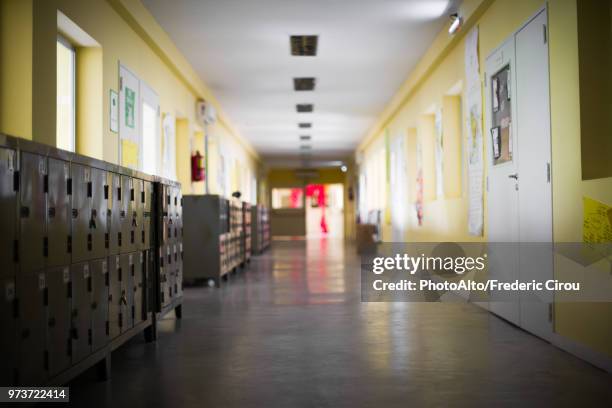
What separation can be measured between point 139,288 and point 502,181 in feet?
10.2

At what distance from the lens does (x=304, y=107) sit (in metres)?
12.3

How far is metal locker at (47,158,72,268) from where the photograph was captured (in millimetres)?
2807

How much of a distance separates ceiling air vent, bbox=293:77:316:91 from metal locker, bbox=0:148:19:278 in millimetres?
7670

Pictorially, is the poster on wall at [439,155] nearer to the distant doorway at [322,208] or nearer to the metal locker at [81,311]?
the metal locker at [81,311]

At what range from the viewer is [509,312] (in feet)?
17.0

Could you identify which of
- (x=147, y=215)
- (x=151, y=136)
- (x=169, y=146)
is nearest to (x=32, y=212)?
(x=147, y=215)

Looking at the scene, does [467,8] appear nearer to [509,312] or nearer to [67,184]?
[509,312]

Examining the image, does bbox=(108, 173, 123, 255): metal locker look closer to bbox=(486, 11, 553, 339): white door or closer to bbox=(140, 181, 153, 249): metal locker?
bbox=(140, 181, 153, 249): metal locker

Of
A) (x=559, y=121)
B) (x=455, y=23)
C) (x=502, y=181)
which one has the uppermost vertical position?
(x=455, y=23)

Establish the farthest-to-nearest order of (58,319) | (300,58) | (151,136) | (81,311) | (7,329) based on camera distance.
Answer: (300,58)
(151,136)
(81,311)
(58,319)
(7,329)

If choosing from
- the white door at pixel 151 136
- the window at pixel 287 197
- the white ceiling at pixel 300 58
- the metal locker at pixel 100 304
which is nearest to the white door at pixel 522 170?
the white ceiling at pixel 300 58

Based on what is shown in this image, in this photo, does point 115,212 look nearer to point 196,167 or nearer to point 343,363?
point 343,363

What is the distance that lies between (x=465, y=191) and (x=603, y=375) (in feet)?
11.7

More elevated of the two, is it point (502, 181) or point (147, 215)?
point (502, 181)
